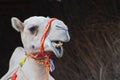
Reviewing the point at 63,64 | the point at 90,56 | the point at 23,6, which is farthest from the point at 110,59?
the point at 23,6

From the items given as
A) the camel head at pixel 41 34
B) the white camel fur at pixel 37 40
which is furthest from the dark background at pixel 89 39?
the camel head at pixel 41 34

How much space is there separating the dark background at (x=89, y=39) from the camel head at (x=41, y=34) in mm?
2275

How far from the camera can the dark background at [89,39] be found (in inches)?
207

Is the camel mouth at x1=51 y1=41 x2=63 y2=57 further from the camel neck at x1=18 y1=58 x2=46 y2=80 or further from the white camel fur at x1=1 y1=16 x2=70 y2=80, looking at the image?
the camel neck at x1=18 y1=58 x2=46 y2=80

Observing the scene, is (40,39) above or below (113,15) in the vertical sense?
above

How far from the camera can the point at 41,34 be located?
3.01m

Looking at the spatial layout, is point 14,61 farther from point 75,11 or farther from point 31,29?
point 75,11

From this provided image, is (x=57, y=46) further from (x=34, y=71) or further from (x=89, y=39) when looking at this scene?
(x=89, y=39)

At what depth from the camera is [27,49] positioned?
10.1 ft

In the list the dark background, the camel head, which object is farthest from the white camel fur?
the dark background

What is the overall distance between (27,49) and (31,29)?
0.13 meters

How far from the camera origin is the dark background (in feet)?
17.3

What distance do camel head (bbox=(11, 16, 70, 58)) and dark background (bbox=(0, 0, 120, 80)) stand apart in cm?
228

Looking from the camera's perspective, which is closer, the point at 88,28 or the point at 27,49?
the point at 27,49
